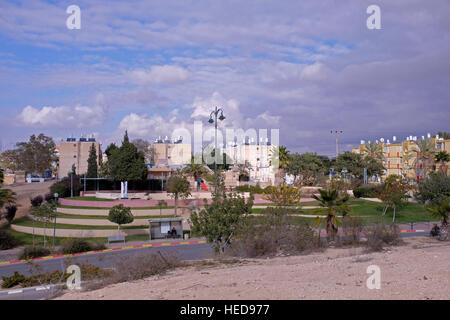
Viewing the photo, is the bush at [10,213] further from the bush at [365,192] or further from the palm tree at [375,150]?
the palm tree at [375,150]

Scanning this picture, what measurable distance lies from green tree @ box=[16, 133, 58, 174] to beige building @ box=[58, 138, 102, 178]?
3.12 meters

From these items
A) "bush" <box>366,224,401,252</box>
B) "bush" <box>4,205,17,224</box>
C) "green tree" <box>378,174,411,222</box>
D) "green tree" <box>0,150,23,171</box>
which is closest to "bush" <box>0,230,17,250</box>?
"bush" <box>4,205,17,224</box>

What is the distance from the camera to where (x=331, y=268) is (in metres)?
12.5

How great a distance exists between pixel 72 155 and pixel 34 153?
766 centimetres

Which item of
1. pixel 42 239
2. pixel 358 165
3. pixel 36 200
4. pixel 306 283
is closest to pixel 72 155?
pixel 36 200

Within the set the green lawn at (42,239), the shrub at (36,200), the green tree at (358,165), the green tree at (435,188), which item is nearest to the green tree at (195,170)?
the shrub at (36,200)

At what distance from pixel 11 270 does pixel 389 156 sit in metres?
81.2

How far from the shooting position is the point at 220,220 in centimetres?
1806

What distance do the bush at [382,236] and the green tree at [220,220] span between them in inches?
224

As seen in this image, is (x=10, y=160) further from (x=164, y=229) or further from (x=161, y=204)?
(x=164, y=229)

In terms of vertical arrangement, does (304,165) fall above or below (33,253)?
above
